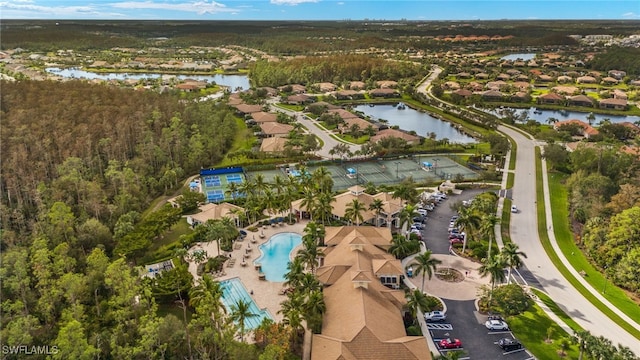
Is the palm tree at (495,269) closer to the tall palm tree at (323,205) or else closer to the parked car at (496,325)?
the parked car at (496,325)

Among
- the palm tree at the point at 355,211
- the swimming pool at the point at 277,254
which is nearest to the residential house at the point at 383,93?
the palm tree at the point at 355,211

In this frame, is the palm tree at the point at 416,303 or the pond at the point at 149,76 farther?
the pond at the point at 149,76

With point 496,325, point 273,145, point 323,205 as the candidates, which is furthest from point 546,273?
point 273,145

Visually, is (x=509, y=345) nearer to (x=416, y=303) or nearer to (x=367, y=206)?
(x=416, y=303)

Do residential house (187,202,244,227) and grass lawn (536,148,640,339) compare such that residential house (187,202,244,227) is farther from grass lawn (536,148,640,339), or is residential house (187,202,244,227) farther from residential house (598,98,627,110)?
residential house (598,98,627,110)

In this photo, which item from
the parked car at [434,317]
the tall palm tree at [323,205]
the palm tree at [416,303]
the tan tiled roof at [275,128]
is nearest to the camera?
the palm tree at [416,303]

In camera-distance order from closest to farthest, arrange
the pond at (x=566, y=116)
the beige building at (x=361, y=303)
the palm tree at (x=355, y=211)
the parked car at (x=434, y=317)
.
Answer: the beige building at (x=361, y=303)
the parked car at (x=434, y=317)
the palm tree at (x=355, y=211)
the pond at (x=566, y=116)
